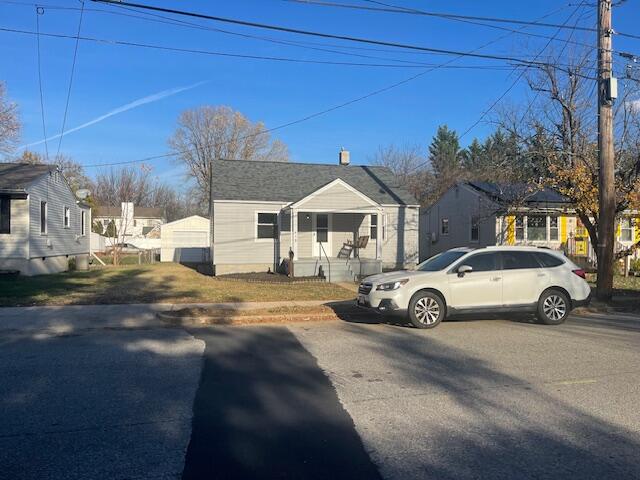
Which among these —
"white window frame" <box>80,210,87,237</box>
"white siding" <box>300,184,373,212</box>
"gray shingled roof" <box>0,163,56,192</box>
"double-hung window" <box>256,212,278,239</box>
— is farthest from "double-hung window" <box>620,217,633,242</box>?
"white window frame" <box>80,210,87,237</box>

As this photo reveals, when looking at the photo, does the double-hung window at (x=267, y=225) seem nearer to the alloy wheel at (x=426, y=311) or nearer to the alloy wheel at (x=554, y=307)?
the alloy wheel at (x=426, y=311)

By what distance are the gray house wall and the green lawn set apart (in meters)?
11.2

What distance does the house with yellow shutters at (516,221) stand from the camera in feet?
75.8

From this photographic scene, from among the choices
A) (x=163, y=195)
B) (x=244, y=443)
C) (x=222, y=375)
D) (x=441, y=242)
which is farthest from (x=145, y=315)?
(x=163, y=195)

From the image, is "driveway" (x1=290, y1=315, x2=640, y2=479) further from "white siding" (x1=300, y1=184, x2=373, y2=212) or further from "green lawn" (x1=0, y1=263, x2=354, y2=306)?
"white siding" (x1=300, y1=184, x2=373, y2=212)

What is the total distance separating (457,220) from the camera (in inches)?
1174

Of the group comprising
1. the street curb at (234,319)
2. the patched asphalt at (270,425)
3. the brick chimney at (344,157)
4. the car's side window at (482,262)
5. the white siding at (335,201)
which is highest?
the brick chimney at (344,157)

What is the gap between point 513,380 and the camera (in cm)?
648

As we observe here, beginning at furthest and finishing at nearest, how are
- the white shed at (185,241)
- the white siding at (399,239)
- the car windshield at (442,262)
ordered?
the white shed at (185,241), the white siding at (399,239), the car windshield at (442,262)

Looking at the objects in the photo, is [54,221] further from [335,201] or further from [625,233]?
[625,233]

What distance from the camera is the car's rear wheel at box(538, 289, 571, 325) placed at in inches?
423

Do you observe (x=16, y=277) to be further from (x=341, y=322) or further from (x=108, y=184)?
(x=108, y=184)

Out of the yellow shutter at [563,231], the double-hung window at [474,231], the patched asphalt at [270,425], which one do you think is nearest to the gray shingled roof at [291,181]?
the double-hung window at [474,231]

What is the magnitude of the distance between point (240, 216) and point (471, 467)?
18640 millimetres
